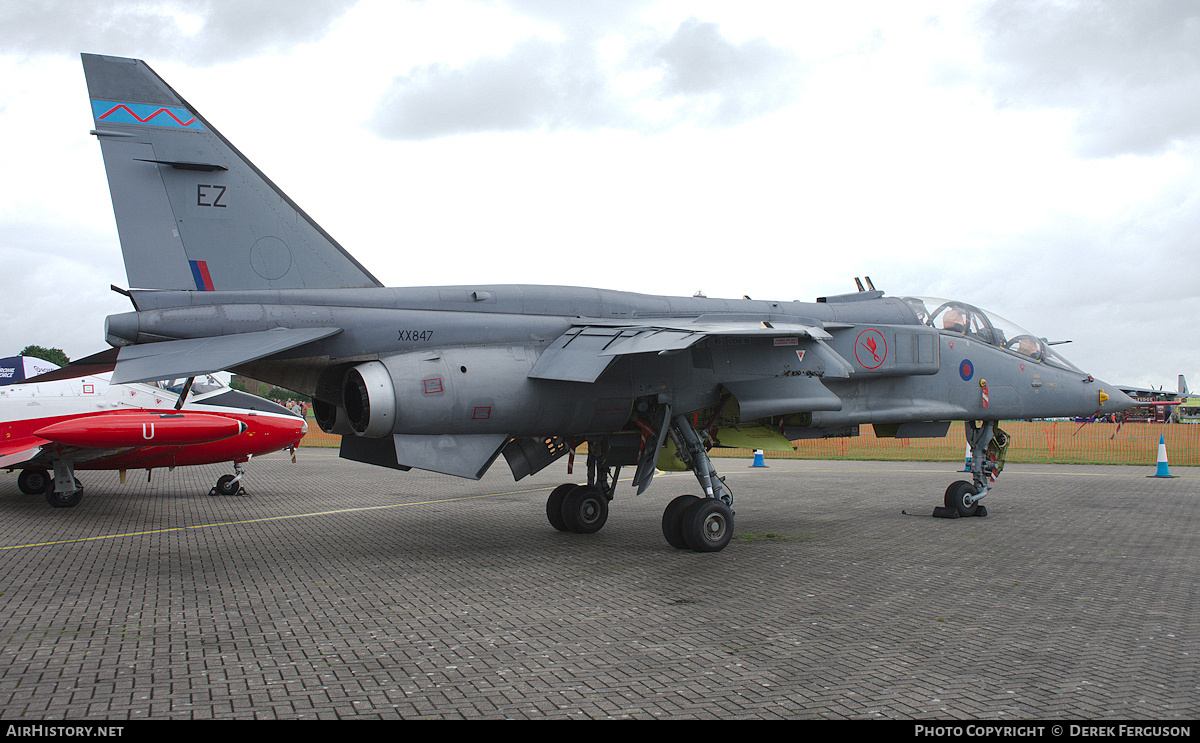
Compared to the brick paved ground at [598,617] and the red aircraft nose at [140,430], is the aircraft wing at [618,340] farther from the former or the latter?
the red aircraft nose at [140,430]

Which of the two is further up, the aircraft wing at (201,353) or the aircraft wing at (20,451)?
the aircraft wing at (201,353)

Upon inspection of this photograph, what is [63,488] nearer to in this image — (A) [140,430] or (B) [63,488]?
(B) [63,488]

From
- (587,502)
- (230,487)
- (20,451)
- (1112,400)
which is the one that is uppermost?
(1112,400)

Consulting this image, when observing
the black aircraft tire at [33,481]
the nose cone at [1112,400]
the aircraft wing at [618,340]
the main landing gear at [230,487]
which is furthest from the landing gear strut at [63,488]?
the nose cone at [1112,400]

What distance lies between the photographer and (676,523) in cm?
864

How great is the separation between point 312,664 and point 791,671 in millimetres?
2838

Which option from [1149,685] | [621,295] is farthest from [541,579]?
[1149,685]

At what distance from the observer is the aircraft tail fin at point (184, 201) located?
7.79m

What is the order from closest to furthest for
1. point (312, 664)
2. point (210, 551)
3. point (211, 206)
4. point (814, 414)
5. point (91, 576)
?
1. point (312, 664)
2. point (91, 576)
3. point (211, 206)
4. point (210, 551)
5. point (814, 414)

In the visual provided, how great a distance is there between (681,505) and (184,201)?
6078 mm

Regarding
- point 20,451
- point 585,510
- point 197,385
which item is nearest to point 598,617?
point 585,510

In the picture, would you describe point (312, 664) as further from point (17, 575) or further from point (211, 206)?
point (211, 206)

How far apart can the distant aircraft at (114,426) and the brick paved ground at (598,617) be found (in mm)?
1503

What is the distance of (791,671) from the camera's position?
4.61m
